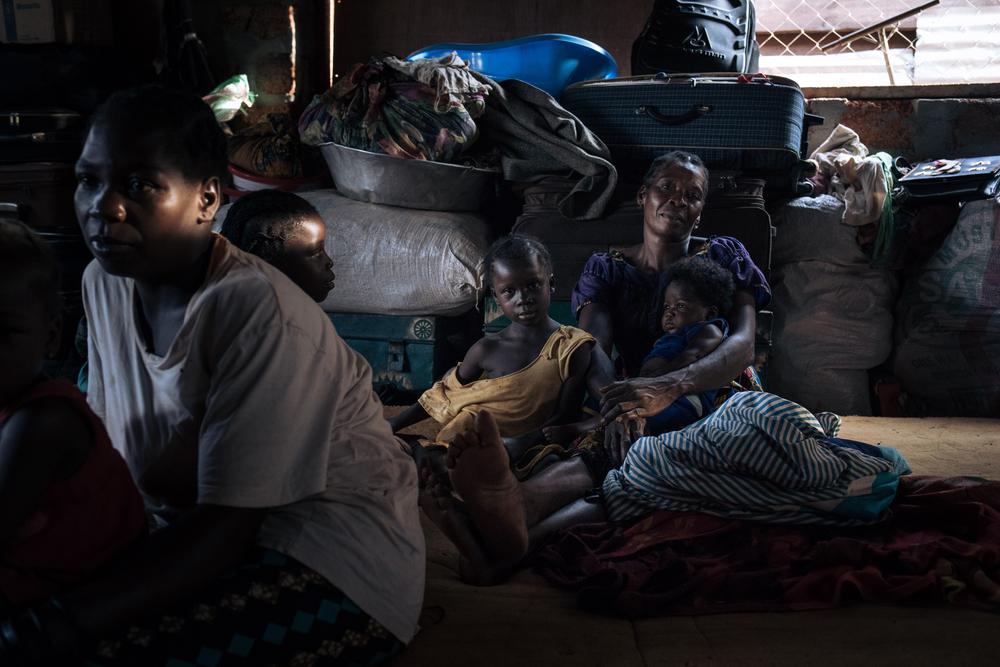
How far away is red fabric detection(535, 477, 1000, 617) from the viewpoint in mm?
1769

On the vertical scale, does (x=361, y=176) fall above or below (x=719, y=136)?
below

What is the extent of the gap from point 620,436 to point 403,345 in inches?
→ 59.9

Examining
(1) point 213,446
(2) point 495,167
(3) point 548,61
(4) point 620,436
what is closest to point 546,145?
(2) point 495,167

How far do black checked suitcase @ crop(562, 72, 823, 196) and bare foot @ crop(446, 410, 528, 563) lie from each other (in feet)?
6.75

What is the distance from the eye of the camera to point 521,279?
2717mm

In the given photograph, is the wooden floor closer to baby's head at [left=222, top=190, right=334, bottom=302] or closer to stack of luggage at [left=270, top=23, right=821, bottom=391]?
baby's head at [left=222, top=190, right=334, bottom=302]

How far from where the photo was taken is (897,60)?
4965mm

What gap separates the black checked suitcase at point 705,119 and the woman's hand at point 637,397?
1.33 meters

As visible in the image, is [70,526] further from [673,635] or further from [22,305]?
[673,635]

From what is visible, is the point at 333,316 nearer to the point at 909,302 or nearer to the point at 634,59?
the point at 634,59

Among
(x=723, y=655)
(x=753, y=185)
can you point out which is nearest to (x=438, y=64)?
(x=753, y=185)

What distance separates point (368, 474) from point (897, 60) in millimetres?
4677

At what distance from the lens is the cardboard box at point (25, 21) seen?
420 centimetres

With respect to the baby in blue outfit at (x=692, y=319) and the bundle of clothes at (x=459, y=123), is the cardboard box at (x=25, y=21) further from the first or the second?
the baby in blue outfit at (x=692, y=319)
